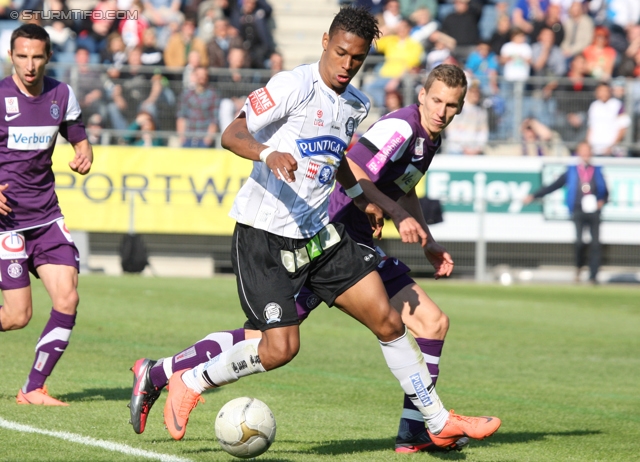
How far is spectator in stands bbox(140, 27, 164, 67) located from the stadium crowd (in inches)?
0.9

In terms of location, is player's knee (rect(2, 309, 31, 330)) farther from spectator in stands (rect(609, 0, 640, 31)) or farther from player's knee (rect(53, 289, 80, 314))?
spectator in stands (rect(609, 0, 640, 31))

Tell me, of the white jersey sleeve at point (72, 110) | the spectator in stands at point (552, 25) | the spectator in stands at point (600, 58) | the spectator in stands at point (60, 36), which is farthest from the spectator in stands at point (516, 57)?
the white jersey sleeve at point (72, 110)

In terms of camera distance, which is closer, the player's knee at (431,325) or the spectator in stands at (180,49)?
the player's knee at (431,325)

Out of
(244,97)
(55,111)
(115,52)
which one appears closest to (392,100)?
(244,97)

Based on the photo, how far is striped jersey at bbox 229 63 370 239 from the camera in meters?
5.70

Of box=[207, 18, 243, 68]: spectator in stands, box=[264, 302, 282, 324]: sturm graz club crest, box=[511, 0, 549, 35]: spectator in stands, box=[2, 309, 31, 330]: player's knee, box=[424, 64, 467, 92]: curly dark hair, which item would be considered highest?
box=[511, 0, 549, 35]: spectator in stands

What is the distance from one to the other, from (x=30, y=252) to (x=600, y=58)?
16.7 metres

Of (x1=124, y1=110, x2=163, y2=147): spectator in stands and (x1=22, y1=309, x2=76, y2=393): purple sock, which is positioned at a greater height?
(x1=124, y1=110, x2=163, y2=147): spectator in stands

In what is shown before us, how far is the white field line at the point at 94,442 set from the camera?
573 cm

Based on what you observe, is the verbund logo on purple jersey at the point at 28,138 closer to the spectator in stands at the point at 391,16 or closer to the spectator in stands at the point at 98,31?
the spectator in stands at the point at 98,31

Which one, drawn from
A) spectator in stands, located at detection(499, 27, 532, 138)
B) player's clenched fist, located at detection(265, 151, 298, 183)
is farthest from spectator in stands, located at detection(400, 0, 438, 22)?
player's clenched fist, located at detection(265, 151, 298, 183)

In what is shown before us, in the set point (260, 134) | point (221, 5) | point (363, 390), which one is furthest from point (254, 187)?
point (221, 5)

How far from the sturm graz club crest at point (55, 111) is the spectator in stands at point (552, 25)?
1611 cm

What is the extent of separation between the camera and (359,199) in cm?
627
